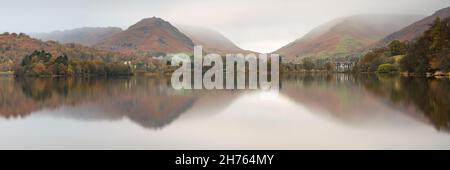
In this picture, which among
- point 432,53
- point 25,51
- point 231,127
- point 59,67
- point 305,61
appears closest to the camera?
point 231,127

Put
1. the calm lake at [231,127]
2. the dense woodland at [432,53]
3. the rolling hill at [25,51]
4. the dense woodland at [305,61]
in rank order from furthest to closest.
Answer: the rolling hill at [25,51] → the dense woodland at [305,61] → the dense woodland at [432,53] → the calm lake at [231,127]

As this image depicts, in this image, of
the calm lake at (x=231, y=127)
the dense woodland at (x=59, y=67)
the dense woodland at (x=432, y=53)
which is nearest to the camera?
the calm lake at (x=231, y=127)

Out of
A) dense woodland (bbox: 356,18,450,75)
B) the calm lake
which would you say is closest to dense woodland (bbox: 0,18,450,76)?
dense woodland (bbox: 356,18,450,75)

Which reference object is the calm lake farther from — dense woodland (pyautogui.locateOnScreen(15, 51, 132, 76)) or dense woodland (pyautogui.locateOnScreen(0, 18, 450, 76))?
dense woodland (pyautogui.locateOnScreen(15, 51, 132, 76))

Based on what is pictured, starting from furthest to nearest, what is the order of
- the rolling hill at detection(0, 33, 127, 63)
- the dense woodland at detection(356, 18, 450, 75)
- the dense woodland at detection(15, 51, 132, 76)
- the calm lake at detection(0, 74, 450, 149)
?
the rolling hill at detection(0, 33, 127, 63)
the dense woodland at detection(15, 51, 132, 76)
the dense woodland at detection(356, 18, 450, 75)
the calm lake at detection(0, 74, 450, 149)

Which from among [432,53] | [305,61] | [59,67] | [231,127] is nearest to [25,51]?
[59,67]

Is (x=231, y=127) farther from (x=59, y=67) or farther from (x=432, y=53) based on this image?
(x=59, y=67)

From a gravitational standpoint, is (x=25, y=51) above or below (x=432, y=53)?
above

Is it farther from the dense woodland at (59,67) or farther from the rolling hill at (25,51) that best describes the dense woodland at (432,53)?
the rolling hill at (25,51)

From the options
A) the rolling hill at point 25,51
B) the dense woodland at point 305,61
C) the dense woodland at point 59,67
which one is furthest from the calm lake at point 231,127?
the rolling hill at point 25,51

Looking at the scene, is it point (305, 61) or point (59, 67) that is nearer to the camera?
point (59, 67)
